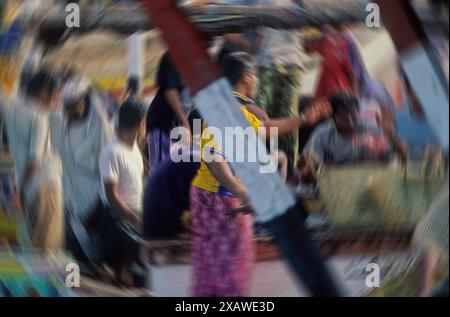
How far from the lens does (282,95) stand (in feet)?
13.7

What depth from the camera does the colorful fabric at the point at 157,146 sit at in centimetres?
416

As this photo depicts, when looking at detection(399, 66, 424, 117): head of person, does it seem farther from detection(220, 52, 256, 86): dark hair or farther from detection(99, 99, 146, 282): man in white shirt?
detection(99, 99, 146, 282): man in white shirt

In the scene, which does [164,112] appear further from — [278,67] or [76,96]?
[278,67]

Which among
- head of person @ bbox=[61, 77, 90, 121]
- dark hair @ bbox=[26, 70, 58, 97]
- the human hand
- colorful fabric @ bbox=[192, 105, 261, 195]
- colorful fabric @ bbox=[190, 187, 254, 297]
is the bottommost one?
colorful fabric @ bbox=[190, 187, 254, 297]

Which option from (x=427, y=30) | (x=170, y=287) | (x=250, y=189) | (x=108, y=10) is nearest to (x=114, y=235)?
(x=170, y=287)

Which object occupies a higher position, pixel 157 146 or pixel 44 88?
pixel 44 88

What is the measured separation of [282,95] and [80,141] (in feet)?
3.54

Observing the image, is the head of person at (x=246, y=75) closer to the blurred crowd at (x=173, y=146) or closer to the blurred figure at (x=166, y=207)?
the blurred crowd at (x=173, y=146)

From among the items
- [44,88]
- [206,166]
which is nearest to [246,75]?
[206,166]

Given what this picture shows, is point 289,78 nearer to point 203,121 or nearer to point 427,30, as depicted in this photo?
point 203,121

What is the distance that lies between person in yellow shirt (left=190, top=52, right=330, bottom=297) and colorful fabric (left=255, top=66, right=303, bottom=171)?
0.12 ft

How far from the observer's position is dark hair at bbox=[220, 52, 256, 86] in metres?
4.15

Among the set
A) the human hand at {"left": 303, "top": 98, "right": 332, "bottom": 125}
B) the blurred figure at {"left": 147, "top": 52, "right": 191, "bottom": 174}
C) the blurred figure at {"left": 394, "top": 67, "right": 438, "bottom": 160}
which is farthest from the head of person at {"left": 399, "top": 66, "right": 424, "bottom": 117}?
the blurred figure at {"left": 147, "top": 52, "right": 191, "bottom": 174}

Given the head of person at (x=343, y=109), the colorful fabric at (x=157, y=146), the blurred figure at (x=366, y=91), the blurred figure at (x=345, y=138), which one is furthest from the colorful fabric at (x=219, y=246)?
the blurred figure at (x=366, y=91)
